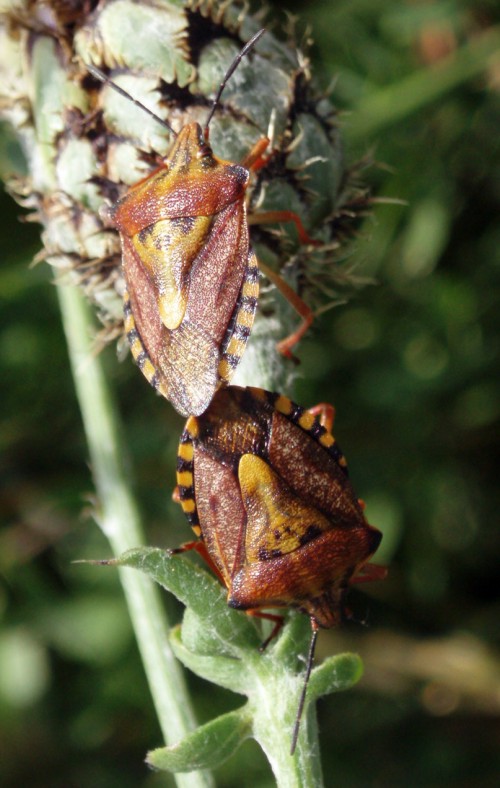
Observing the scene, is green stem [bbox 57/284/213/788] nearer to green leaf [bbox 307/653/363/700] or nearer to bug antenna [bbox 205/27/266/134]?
green leaf [bbox 307/653/363/700]

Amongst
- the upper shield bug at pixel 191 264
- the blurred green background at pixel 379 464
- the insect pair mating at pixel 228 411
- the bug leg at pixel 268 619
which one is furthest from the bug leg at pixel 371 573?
the blurred green background at pixel 379 464

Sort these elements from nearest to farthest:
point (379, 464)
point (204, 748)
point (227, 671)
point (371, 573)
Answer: point (204, 748)
point (227, 671)
point (371, 573)
point (379, 464)

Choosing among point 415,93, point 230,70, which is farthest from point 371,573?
point 415,93

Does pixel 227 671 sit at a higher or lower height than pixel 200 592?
lower

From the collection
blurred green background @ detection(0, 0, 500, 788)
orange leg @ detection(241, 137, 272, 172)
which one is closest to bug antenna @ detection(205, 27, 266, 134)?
orange leg @ detection(241, 137, 272, 172)

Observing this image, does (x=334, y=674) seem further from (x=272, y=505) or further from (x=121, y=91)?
(x=121, y=91)

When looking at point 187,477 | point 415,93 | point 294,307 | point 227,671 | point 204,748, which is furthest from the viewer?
point 415,93

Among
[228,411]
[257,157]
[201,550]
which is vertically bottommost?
[201,550]
